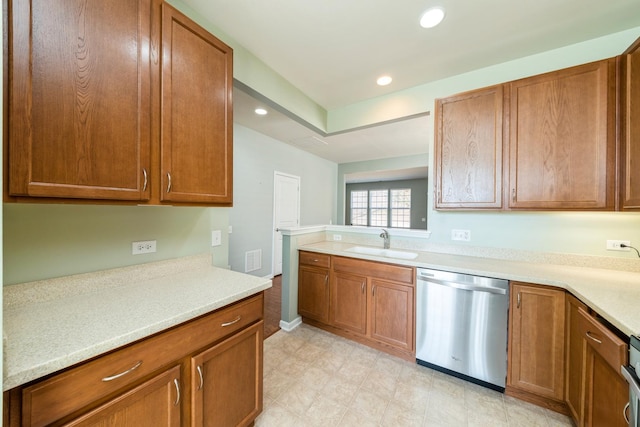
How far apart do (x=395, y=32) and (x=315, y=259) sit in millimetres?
2106

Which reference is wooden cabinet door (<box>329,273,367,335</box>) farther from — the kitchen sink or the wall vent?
the wall vent

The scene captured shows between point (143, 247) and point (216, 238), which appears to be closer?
point (143, 247)

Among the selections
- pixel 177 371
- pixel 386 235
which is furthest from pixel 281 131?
pixel 177 371

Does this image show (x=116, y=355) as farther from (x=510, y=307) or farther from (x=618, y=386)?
(x=510, y=307)

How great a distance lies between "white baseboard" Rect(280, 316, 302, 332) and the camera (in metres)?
2.63

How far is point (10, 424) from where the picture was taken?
0.68 metres

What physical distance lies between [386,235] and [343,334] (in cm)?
114

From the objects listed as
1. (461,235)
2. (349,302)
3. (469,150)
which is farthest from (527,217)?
(349,302)

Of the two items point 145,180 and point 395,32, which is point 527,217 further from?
point 145,180

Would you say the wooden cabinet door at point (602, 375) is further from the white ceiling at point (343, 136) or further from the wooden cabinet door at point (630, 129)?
the white ceiling at point (343, 136)

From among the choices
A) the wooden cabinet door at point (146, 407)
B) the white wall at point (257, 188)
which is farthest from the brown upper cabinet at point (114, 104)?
the white wall at point (257, 188)

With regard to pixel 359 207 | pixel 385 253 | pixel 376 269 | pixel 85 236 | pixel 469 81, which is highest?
pixel 469 81

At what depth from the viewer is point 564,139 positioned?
174 cm

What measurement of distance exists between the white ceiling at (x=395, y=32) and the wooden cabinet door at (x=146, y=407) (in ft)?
6.94
